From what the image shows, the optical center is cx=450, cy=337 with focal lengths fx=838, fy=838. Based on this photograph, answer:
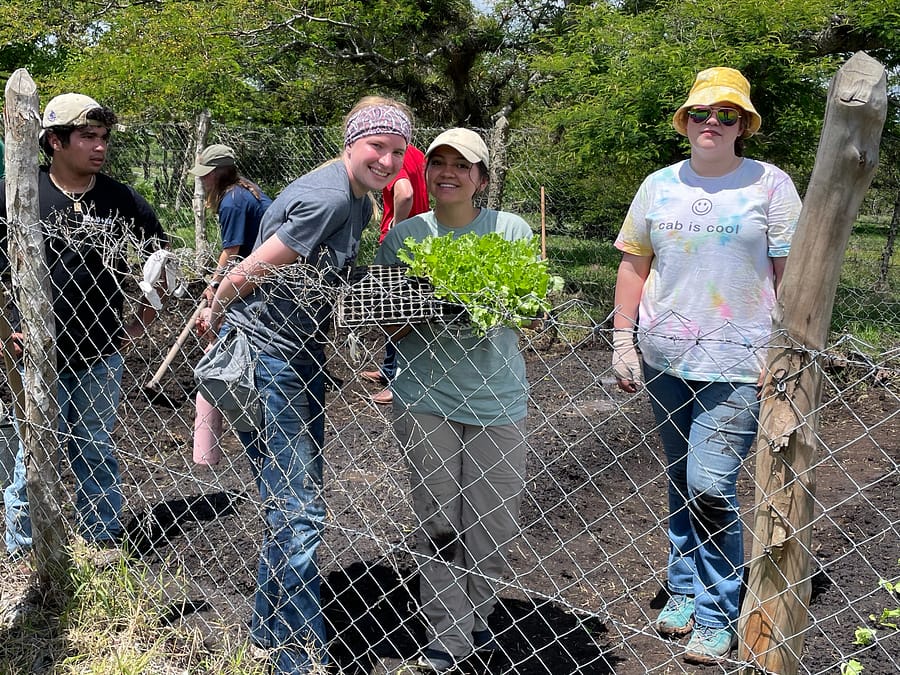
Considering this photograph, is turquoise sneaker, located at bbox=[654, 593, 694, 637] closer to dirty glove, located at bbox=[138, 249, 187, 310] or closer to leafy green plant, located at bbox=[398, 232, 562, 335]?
leafy green plant, located at bbox=[398, 232, 562, 335]

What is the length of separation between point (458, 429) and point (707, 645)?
1.11m

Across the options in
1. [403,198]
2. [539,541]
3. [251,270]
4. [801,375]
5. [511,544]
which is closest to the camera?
[801,375]

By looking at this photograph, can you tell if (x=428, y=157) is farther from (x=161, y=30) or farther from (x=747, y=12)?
(x=161, y=30)

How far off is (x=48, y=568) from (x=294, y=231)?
5.60ft

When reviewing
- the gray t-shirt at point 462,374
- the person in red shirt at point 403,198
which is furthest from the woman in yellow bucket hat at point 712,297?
the person in red shirt at point 403,198

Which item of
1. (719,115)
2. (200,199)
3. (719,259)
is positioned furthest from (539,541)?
(200,199)

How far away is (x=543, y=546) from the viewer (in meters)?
3.82

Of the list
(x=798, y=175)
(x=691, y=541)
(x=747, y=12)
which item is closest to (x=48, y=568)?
(x=691, y=541)

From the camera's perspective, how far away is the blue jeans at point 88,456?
3.32 m

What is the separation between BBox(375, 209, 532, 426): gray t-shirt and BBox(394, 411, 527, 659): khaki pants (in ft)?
0.16

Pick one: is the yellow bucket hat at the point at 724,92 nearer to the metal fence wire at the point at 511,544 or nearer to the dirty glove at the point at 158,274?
the metal fence wire at the point at 511,544

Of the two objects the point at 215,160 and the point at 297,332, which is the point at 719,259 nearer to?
the point at 297,332

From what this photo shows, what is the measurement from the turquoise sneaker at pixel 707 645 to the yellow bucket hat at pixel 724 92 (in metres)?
1.65

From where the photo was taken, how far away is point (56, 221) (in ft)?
10.1
